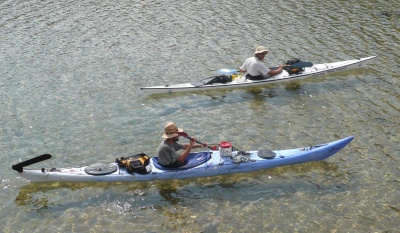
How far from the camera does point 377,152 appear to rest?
45.1 feet

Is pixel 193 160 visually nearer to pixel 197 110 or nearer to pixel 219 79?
pixel 197 110

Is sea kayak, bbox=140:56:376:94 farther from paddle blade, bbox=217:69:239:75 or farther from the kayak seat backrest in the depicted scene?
the kayak seat backrest

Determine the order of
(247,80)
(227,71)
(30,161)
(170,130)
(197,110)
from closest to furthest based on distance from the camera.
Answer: (30,161) < (170,130) < (197,110) < (247,80) < (227,71)

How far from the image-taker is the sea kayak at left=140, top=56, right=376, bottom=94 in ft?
58.7

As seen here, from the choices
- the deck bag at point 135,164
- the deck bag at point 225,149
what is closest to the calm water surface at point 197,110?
the deck bag at point 135,164

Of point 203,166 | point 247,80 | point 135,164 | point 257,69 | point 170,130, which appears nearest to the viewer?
point 170,130

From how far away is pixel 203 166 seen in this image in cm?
1262

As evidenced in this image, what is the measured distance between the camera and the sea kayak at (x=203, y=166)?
1234 cm

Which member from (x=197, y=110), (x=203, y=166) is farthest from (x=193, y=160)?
(x=197, y=110)

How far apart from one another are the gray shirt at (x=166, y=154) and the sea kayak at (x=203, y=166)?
22 cm

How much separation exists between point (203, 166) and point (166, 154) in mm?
1163

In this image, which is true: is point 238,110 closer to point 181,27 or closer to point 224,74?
point 224,74

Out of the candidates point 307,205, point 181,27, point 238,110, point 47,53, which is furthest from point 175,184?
point 181,27

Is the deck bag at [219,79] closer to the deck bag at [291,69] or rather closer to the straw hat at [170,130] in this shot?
the deck bag at [291,69]
